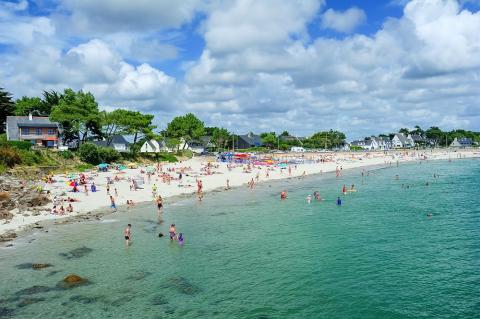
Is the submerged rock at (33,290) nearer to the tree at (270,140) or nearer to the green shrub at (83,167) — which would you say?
the green shrub at (83,167)

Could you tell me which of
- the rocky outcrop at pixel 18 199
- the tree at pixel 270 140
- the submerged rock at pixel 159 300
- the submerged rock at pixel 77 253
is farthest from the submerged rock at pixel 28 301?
the tree at pixel 270 140

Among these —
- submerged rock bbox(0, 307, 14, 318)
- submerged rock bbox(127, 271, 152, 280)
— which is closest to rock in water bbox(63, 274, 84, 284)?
submerged rock bbox(127, 271, 152, 280)

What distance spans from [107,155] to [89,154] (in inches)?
169

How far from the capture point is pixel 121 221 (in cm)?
3572

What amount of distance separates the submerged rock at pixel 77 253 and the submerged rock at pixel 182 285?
772 cm

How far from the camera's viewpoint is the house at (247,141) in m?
158

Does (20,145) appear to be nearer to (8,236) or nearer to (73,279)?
(8,236)

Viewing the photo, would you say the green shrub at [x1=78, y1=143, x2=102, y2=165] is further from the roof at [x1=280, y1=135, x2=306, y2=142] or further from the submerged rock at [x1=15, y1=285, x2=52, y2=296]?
the roof at [x1=280, y1=135, x2=306, y2=142]

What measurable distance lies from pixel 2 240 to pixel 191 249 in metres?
13.3

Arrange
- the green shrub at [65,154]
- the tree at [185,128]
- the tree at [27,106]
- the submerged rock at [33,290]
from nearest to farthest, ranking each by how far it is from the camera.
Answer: the submerged rock at [33,290], the green shrub at [65,154], the tree at [27,106], the tree at [185,128]

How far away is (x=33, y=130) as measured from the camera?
74.4m

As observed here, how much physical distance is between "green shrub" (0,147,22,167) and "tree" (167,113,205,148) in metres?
61.5

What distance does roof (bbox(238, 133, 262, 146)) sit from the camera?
160325 millimetres

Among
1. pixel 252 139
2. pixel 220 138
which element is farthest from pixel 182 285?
pixel 252 139
